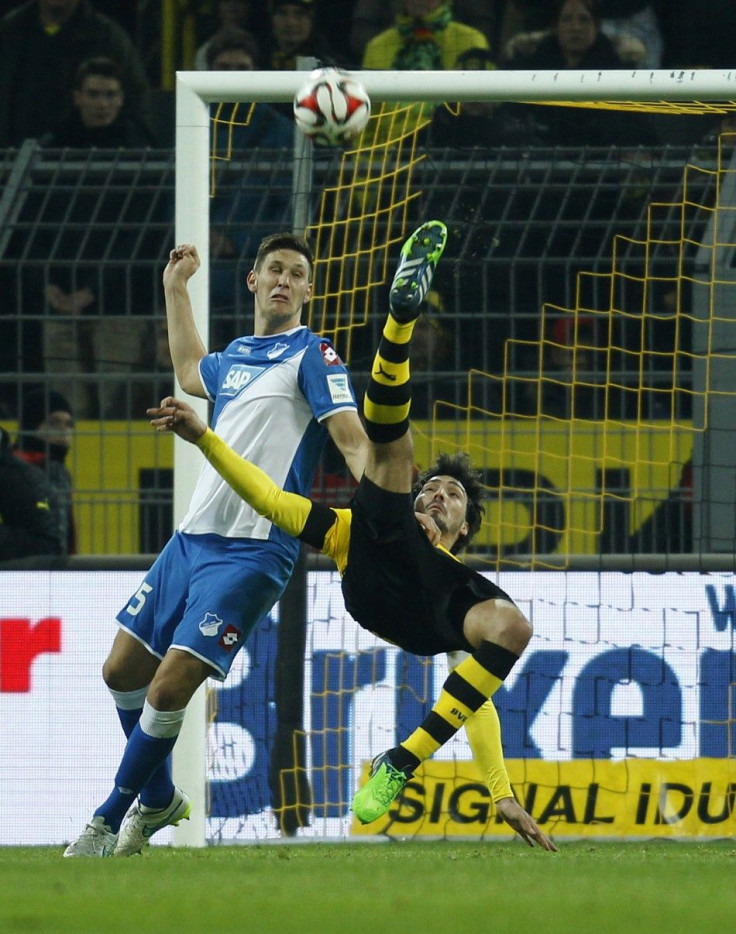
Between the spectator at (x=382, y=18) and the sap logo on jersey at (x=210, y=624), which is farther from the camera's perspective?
the spectator at (x=382, y=18)

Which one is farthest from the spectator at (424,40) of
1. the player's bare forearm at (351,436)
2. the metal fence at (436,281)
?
the player's bare forearm at (351,436)

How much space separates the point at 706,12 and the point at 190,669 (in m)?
8.31

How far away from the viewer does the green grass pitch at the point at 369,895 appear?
3.63 metres

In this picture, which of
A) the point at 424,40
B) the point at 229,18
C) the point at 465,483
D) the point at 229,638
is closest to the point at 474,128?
the point at 424,40

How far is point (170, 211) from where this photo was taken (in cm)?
980

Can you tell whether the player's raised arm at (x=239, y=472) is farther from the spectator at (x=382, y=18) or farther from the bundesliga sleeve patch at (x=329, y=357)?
the spectator at (x=382, y=18)

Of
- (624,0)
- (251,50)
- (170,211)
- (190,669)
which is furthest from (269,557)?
(624,0)

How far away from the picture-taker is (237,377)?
618cm

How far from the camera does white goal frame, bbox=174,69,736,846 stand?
263 inches

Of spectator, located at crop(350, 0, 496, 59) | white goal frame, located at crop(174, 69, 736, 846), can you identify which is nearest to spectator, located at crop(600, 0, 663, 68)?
spectator, located at crop(350, 0, 496, 59)

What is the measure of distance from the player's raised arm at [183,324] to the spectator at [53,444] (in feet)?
6.34

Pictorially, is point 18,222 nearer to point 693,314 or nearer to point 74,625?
point 74,625

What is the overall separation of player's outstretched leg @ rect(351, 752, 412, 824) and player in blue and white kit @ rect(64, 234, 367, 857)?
0.63 m

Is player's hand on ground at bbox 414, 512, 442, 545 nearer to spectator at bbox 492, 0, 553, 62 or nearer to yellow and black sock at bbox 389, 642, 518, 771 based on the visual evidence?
yellow and black sock at bbox 389, 642, 518, 771
